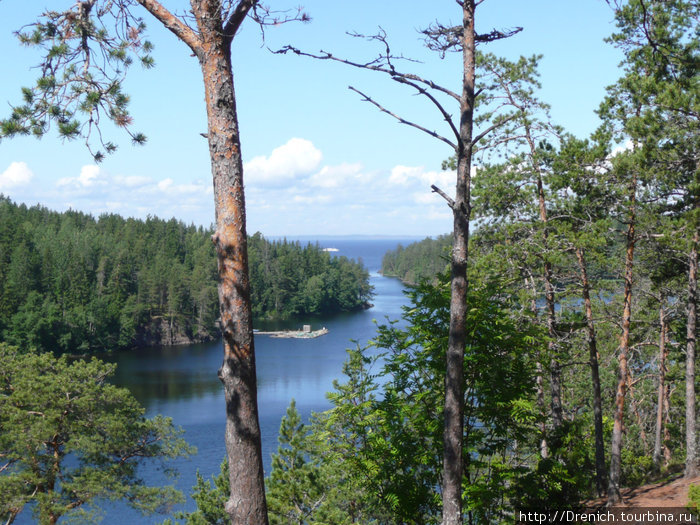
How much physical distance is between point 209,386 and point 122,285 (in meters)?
34.5

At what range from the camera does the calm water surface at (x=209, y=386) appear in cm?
2291

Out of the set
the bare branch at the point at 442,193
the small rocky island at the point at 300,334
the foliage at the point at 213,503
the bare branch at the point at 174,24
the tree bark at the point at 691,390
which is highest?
the bare branch at the point at 174,24

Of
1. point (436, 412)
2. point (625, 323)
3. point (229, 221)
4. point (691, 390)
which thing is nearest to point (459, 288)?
point (229, 221)

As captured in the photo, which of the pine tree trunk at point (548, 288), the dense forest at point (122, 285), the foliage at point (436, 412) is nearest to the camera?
the foliage at point (436, 412)

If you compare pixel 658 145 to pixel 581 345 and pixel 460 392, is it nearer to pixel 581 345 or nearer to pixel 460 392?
pixel 581 345

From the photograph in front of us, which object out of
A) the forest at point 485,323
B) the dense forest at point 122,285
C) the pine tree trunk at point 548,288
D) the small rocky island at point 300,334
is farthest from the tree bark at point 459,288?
the small rocky island at point 300,334

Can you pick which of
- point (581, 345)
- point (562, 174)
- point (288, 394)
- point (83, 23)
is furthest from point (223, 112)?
point (288, 394)

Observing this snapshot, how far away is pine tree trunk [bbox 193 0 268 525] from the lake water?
10.7 m

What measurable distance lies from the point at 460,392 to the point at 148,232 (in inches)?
3461

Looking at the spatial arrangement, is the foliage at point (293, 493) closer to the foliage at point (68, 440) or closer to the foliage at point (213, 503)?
the foliage at point (213, 503)

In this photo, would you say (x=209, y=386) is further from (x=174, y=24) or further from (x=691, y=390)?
(x=174, y=24)

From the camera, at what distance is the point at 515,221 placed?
1112 centimetres

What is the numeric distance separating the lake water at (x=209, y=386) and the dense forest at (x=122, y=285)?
4.92 metres

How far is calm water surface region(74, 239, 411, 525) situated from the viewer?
902 inches
